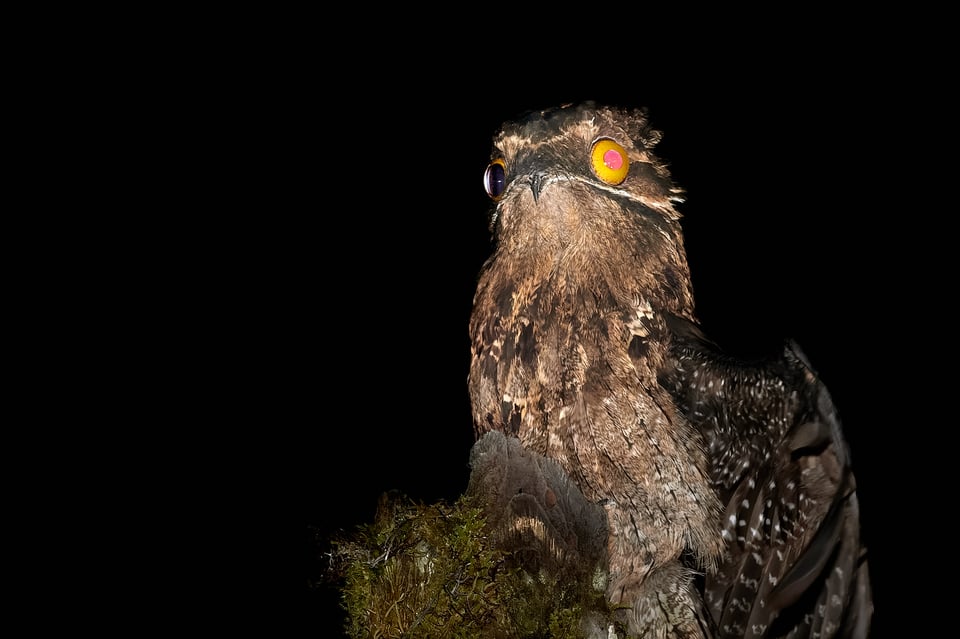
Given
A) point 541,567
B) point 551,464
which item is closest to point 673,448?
point 551,464

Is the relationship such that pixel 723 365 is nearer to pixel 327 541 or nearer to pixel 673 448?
pixel 673 448

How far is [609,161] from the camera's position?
318 cm

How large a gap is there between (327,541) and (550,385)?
3.55 feet

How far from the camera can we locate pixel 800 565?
288 centimetres

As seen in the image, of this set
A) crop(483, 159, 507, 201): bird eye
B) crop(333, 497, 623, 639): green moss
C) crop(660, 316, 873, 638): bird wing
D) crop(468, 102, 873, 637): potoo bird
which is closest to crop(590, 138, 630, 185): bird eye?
crop(468, 102, 873, 637): potoo bird

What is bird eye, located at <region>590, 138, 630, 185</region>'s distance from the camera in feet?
10.4

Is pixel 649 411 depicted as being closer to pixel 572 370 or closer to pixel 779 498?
pixel 572 370

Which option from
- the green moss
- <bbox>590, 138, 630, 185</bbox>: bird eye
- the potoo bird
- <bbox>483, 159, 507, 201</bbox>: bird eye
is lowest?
the green moss

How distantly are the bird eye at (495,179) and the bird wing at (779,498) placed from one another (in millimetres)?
1066

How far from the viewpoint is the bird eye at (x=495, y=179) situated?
130 inches

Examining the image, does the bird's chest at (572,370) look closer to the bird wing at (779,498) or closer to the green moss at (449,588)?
the bird wing at (779,498)

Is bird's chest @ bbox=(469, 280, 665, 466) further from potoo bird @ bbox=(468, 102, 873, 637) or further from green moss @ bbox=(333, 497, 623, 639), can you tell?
green moss @ bbox=(333, 497, 623, 639)

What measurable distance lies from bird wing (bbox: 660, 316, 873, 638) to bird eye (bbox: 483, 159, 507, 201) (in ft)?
3.50

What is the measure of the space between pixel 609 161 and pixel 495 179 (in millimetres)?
500
